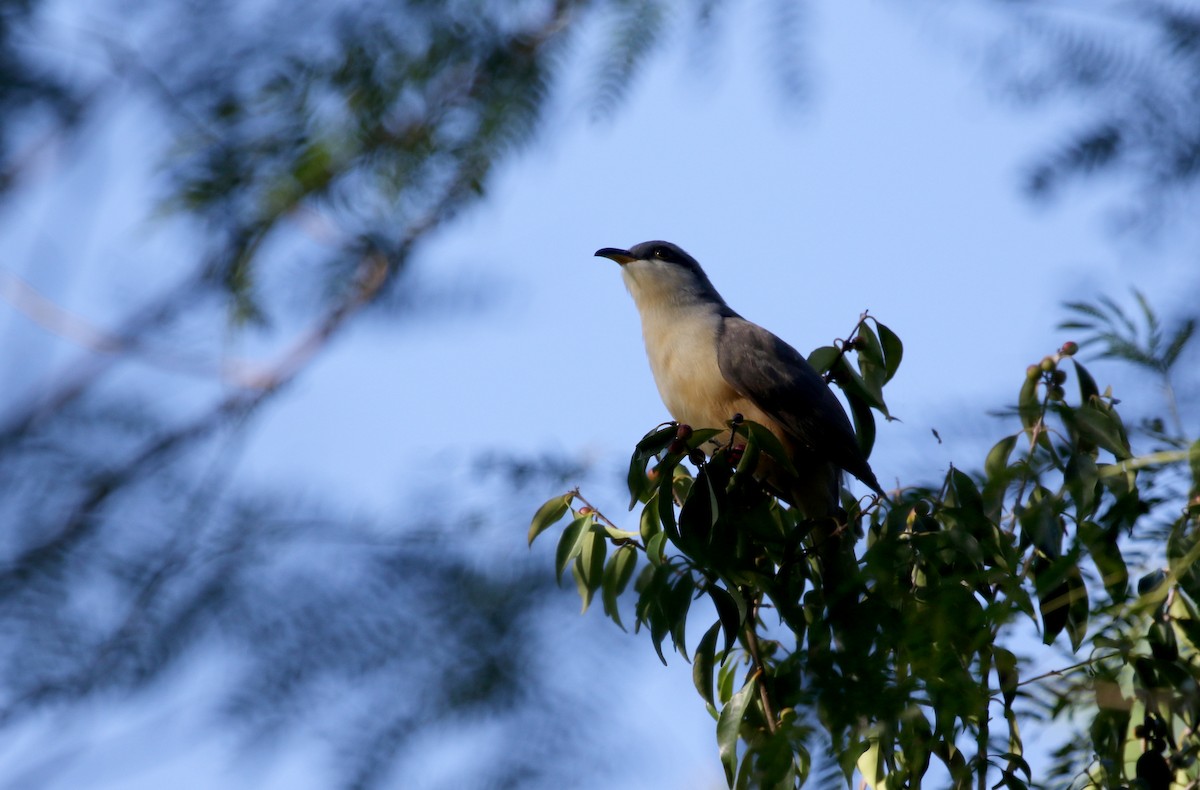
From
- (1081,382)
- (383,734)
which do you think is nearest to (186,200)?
(383,734)

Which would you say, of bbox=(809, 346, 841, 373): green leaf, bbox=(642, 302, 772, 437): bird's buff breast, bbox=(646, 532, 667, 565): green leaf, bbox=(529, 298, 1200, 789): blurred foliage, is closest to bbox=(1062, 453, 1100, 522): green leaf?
bbox=(529, 298, 1200, 789): blurred foliage

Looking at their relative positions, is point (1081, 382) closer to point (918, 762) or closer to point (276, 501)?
point (918, 762)

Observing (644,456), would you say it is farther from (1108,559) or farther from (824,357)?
(1108,559)

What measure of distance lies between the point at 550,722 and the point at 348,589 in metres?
0.48

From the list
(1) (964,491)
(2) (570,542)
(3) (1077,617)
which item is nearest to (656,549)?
(2) (570,542)

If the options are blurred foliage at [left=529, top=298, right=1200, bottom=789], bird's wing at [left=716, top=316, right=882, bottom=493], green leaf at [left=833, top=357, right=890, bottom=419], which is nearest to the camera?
blurred foliage at [left=529, top=298, right=1200, bottom=789]

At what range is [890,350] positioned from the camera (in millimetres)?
3625

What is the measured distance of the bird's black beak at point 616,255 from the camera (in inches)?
251

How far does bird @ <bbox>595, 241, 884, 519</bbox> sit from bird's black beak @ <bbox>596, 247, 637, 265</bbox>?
19.9 inches

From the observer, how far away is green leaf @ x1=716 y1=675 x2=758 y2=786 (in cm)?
291

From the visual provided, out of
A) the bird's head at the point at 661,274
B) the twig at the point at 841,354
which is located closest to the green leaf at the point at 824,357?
the twig at the point at 841,354

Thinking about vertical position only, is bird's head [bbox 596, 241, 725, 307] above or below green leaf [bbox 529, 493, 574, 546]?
above

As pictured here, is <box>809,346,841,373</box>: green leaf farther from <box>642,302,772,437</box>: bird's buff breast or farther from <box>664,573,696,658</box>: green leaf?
<box>642,302,772,437</box>: bird's buff breast

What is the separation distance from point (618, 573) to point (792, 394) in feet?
6.39
